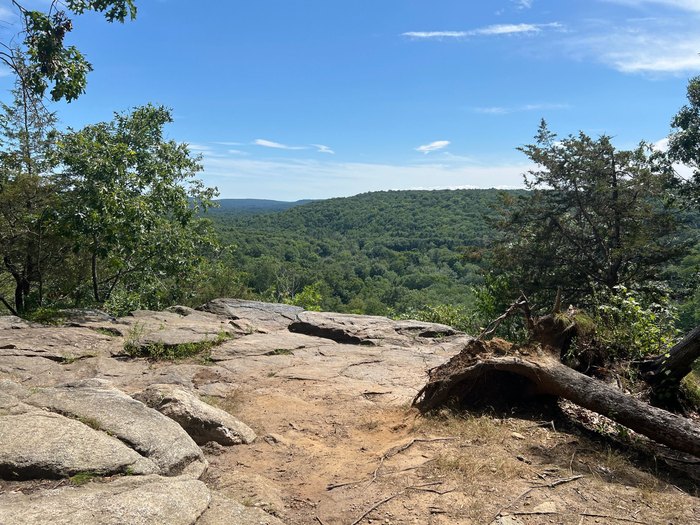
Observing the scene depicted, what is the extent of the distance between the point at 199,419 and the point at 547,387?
3190 millimetres

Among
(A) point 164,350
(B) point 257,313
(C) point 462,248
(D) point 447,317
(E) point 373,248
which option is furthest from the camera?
(E) point 373,248

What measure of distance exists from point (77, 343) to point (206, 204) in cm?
815

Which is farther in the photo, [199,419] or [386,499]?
[199,419]

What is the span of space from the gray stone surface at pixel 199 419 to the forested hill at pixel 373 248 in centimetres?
1442

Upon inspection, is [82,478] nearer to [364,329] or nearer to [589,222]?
[364,329]

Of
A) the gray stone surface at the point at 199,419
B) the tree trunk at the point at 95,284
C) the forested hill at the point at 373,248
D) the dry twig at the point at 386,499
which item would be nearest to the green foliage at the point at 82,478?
the gray stone surface at the point at 199,419

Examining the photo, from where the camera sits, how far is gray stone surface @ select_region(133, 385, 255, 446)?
4.36m

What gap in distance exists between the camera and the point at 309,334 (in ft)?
31.7

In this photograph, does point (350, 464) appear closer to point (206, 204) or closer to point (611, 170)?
point (206, 204)

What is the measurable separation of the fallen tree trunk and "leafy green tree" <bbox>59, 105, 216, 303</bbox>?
279 inches

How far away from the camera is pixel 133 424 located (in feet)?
11.8

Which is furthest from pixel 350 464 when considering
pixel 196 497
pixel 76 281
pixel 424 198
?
pixel 424 198

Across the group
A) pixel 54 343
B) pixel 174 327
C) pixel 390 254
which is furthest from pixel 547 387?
pixel 390 254

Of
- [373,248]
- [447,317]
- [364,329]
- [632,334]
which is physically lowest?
[373,248]
